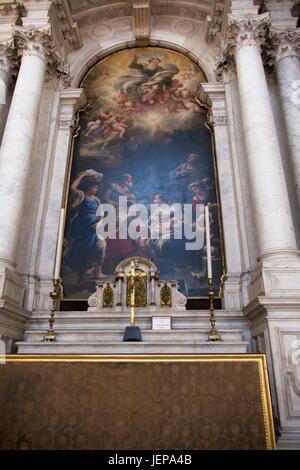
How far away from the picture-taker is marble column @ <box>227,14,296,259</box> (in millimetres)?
5469

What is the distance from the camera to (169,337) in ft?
16.8

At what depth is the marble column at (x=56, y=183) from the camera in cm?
675

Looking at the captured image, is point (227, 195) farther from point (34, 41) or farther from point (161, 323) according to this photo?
point (34, 41)

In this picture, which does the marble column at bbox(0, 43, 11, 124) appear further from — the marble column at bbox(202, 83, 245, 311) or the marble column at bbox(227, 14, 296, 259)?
the marble column at bbox(227, 14, 296, 259)

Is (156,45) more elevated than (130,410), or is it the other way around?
(156,45)

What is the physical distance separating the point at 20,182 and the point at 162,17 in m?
6.58

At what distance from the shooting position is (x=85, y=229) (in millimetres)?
7387

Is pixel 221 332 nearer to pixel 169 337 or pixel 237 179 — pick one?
pixel 169 337

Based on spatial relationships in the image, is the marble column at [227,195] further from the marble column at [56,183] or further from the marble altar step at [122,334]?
the marble column at [56,183]

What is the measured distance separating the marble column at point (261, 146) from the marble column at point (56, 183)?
3.66 meters

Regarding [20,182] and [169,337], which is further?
[20,182]

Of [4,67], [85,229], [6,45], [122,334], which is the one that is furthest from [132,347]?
[6,45]

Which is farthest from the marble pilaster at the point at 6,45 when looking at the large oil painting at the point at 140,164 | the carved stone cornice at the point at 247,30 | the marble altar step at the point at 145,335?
the marble altar step at the point at 145,335
